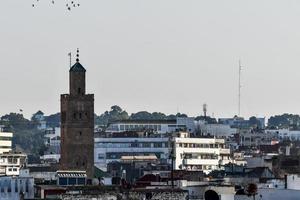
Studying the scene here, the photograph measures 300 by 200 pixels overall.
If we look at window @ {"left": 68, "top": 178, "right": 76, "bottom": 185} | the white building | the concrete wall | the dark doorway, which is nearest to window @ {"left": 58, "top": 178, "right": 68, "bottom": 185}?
window @ {"left": 68, "top": 178, "right": 76, "bottom": 185}

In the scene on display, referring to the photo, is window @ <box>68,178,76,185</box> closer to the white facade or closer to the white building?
the white building

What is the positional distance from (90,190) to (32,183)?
35351 millimetres

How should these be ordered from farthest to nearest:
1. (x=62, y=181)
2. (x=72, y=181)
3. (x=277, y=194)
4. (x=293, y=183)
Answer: (x=72, y=181) → (x=62, y=181) → (x=293, y=183) → (x=277, y=194)

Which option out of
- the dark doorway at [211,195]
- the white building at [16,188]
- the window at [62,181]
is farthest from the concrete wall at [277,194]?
the window at [62,181]

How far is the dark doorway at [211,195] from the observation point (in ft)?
373

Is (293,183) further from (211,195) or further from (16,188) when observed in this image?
(16,188)

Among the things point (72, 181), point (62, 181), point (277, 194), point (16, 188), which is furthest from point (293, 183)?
point (72, 181)

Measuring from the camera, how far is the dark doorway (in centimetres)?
11381

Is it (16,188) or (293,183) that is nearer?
(293,183)

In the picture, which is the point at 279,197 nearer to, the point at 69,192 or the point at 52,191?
the point at 69,192

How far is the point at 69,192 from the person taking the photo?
10544cm

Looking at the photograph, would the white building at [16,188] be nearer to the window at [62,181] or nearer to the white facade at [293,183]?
the window at [62,181]

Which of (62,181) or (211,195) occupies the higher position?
(62,181)

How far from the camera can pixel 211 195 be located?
4508 inches
